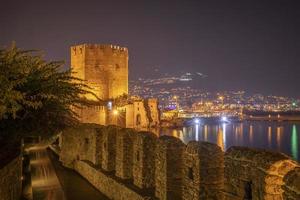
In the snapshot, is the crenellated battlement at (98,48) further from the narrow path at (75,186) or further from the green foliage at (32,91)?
the green foliage at (32,91)

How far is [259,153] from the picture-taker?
4.75 meters

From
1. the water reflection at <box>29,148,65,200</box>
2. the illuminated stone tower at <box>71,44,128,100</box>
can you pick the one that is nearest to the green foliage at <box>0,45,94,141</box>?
the water reflection at <box>29,148,65,200</box>

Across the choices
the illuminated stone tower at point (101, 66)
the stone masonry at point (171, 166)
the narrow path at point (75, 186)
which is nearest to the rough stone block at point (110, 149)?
the narrow path at point (75, 186)

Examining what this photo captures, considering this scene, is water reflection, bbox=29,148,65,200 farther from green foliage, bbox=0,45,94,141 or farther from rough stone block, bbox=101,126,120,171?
green foliage, bbox=0,45,94,141

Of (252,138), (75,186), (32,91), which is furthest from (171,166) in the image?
(252,138)

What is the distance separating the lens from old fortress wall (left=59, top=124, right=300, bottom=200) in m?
4.49

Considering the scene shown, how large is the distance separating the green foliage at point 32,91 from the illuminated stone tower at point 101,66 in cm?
A: 2919

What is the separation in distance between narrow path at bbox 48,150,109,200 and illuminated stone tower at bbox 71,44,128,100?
69.5 feet

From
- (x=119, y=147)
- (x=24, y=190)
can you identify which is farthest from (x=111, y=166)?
(x=24, y=190)

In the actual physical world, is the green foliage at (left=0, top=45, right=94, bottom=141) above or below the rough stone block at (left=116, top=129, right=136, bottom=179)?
above

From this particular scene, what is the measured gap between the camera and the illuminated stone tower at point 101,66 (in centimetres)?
3666

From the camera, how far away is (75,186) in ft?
41.5

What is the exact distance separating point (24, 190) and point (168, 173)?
4.55 meters

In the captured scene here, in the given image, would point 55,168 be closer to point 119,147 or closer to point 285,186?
point 119,147
